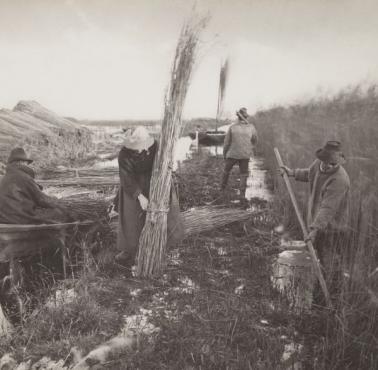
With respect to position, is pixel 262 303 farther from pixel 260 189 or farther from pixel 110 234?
pixel 260 189

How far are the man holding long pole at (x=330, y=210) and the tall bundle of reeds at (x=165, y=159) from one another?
111 centimetres

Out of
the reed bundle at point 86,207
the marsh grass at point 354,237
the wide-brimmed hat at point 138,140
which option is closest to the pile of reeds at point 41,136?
the reed bundle at point 86,207

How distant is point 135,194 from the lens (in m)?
2.98

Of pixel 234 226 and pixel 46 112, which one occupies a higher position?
pixel 46 112

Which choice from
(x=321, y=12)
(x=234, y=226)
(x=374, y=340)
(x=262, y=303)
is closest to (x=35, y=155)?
(x=234, y=226)

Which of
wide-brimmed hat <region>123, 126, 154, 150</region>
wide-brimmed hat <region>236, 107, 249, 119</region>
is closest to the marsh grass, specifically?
wide-brimmed hat <region>236, 107, 249, 119</region>

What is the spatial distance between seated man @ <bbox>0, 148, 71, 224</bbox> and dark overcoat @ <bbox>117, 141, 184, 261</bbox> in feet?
2.69

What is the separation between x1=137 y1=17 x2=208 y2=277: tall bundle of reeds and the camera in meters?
2.69

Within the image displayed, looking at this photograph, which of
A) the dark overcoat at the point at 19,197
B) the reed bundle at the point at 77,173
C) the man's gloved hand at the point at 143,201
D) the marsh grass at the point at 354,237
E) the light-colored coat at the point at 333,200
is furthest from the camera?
the reed bundle at the point at 77,173

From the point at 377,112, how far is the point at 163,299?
522 centimetres

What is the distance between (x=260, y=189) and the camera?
629 cm

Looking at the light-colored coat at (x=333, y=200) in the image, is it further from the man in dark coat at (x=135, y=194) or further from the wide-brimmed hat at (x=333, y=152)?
the man in dark coat at (x=135, y=194)

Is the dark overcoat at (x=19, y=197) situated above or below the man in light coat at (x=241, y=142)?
below

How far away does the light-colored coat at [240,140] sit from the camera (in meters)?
5.52
